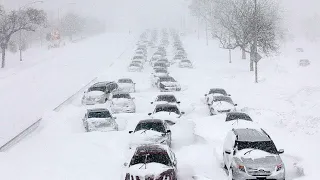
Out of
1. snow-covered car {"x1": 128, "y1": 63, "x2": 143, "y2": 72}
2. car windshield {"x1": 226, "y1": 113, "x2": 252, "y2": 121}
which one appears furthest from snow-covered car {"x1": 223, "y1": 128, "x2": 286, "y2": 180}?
snow-covered car {"x1": 128, "y1": 63, "x2": 143, "y2": 72}

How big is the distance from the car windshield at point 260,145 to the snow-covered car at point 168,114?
8118mm

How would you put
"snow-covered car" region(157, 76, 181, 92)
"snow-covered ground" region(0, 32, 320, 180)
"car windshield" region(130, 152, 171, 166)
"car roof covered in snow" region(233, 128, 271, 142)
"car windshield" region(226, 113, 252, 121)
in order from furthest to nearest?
"snow-covered car" region(157, 76, 181, 92) < "car windshield" region(226, 113, 252, 121) < "snow-covered ground" region(0, 32, 320, 180) < "car roof covered in snow" region(233, 128, 271, 142) < "car windshield" region(130, 152, 171, 166)

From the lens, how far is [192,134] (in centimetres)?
2095

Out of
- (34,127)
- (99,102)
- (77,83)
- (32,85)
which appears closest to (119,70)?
(77,83)

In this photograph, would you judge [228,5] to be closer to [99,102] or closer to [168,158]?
[99,102]

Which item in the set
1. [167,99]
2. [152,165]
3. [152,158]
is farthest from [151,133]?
[167,99]

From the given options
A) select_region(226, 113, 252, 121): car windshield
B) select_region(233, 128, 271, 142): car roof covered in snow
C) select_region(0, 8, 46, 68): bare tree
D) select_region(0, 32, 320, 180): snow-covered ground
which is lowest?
select_region(0, 32, 320, 180): snow-covered ground

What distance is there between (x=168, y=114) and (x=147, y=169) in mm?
9891

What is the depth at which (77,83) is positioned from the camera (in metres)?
42.0

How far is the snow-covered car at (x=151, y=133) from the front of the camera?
57.4ft

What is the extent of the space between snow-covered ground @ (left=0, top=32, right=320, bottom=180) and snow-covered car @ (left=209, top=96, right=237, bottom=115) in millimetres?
779

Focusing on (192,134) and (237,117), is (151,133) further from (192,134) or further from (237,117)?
(237,117)

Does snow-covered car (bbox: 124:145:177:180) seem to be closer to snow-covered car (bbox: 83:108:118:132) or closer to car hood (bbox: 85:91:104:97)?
snow-covered car (bbox: 83:108:118:132)

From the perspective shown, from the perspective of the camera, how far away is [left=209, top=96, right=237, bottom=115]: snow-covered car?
985 inches
